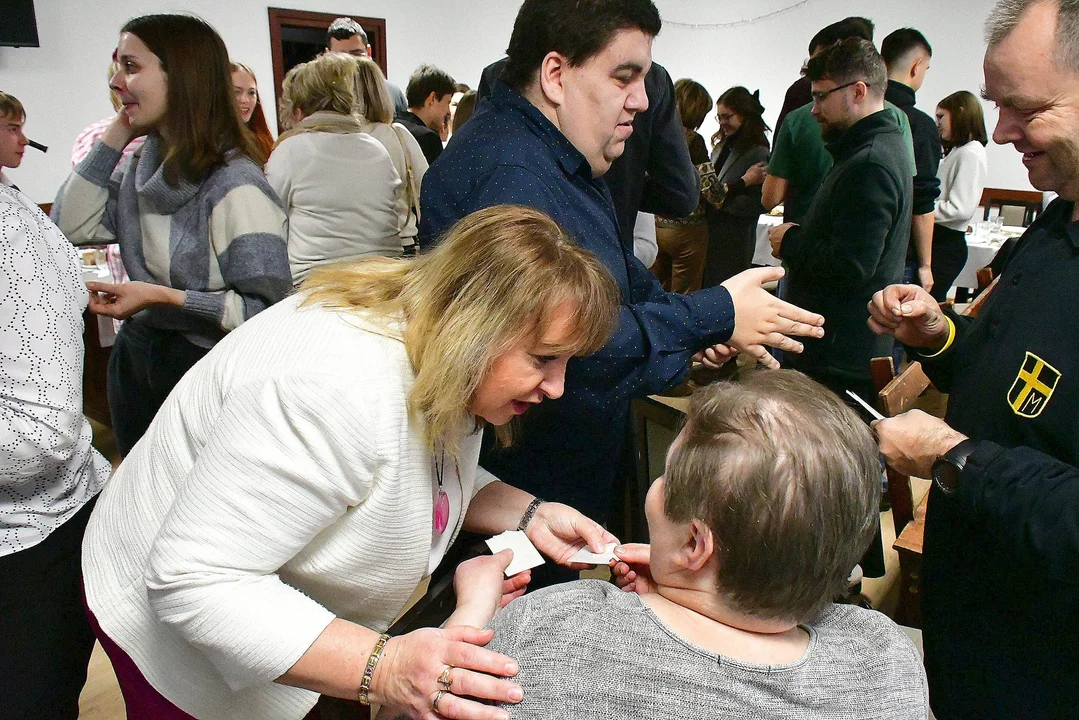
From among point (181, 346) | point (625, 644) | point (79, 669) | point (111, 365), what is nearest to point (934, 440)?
point (625, 644)

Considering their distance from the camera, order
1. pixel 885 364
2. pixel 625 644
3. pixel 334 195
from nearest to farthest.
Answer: pixel 625 644 < pixel 885 364 < pixel 334 195

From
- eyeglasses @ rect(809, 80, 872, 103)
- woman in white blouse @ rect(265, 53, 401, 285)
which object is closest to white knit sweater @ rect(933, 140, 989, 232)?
eyeglasses @ rect(809, 80, 872, 103)

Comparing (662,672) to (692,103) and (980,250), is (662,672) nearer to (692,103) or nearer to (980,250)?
(692,103)

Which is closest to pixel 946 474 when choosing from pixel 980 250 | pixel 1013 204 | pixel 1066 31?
pixel 1066 31

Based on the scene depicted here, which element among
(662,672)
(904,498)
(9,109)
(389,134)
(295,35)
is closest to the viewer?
(662,672)

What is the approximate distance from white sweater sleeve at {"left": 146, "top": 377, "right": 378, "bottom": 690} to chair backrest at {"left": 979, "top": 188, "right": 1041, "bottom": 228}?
6526mm

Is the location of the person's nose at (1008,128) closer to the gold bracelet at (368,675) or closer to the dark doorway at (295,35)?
the gold bracelet at (368,675)

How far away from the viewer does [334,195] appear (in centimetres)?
291

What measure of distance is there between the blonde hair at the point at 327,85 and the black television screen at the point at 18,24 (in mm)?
3468

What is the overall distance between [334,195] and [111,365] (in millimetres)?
1125

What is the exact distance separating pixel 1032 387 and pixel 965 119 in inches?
176

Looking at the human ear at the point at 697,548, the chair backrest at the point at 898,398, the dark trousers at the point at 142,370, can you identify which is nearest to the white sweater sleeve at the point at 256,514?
the human ear at the point at 697,548

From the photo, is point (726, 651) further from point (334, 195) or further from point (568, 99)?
point (334, 195)

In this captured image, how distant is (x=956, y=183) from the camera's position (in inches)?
183
